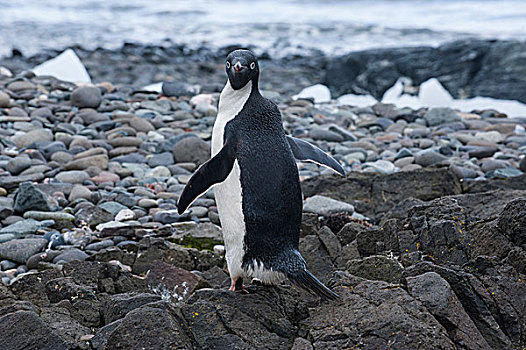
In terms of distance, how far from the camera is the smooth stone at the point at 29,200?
495 centimetres

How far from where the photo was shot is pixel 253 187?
9.33ft

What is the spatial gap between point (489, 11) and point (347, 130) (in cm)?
1655

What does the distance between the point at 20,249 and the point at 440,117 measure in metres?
6.12

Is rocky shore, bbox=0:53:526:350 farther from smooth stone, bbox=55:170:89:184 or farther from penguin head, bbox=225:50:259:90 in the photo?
penguin head, bbox=225:50:259:90

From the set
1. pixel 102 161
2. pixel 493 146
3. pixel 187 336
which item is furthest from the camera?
pixel 493 146

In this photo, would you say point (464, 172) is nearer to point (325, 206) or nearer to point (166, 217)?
point (325, 206)

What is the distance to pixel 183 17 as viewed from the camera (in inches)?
923

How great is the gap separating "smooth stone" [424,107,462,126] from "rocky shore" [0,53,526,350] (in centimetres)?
2

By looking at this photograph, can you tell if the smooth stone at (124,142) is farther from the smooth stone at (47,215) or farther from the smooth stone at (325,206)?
the smooth stone at (325,206)

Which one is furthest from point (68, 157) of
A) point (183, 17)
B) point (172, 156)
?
point (183, 17)

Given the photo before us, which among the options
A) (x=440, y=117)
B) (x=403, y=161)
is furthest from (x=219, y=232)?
(x=440, y=117)

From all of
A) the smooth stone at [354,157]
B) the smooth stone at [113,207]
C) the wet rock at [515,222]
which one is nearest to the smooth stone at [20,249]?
the smooth stone at [113,207]

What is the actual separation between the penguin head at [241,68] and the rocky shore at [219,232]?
3.11 ft

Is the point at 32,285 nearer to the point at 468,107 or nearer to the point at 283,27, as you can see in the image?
the point at 468,107
